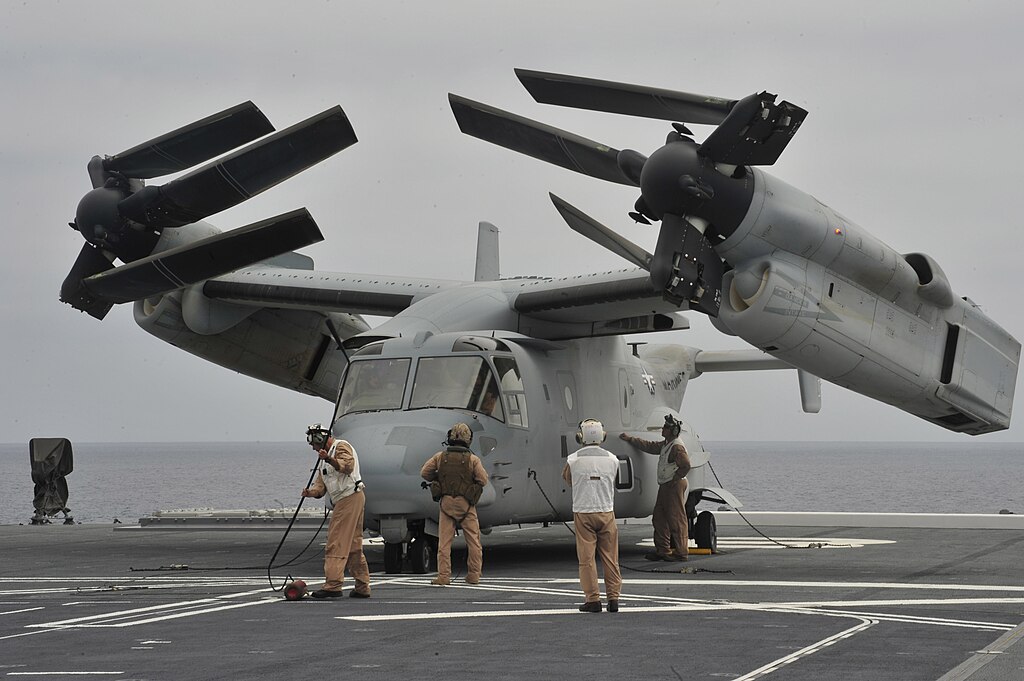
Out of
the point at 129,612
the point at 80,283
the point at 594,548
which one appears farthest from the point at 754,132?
the point at 80,283

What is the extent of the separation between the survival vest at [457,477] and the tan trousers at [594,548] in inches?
95.9

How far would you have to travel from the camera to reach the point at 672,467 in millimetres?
16484

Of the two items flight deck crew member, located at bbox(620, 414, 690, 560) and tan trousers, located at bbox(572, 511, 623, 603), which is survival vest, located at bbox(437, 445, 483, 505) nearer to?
tan trousers, located at bbox(572, 511, 623, 603)

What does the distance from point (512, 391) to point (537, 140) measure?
326cm

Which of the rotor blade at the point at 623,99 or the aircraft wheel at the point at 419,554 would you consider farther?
the aircraft wheel at the point at 419,554

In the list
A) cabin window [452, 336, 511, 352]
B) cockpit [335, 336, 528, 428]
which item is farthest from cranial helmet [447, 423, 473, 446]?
cabin window [452, 336, 511, 352]

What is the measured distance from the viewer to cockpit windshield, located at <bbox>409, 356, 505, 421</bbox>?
1490 cm

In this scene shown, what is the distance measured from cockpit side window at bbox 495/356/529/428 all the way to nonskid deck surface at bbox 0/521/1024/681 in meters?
1.82

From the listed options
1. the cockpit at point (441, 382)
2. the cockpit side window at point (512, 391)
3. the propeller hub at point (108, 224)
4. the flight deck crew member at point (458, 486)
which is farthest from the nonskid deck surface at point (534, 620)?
the propeller hub at point (108, 224)

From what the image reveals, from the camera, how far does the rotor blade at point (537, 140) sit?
15.9m

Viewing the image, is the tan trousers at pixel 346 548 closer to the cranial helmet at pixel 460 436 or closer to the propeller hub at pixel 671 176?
the cranial helmet at pixel 460 436

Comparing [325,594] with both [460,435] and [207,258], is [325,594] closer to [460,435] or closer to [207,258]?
[460,435]

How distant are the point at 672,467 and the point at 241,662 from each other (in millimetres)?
9254

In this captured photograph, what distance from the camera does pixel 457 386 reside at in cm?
1503
